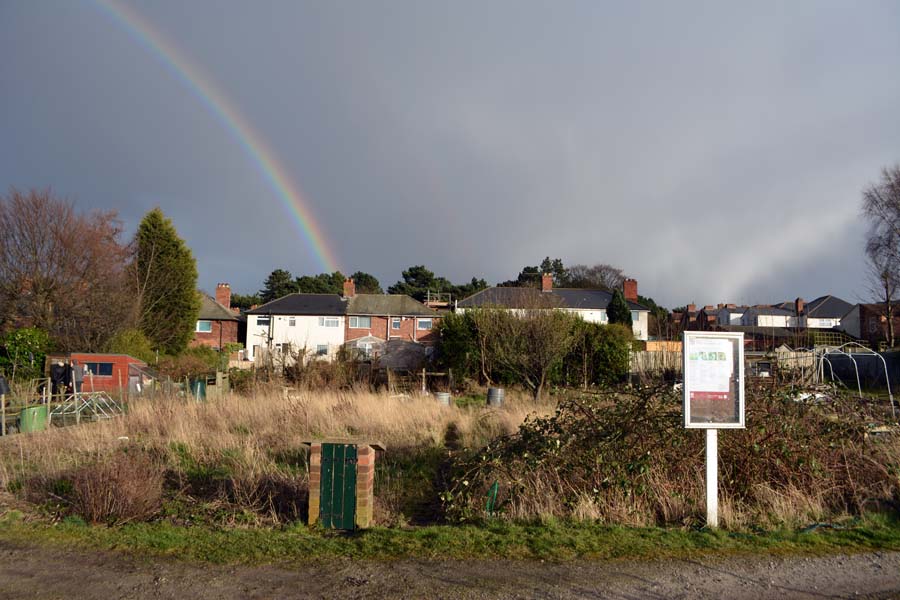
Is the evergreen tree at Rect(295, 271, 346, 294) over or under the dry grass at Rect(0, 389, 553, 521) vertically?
over

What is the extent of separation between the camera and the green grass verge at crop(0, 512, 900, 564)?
5496mm

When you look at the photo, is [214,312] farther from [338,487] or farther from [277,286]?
[338,487]

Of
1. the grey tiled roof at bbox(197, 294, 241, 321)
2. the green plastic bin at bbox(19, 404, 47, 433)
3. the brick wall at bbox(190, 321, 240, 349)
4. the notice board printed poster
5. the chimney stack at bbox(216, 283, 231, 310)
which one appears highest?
the chimney stack at bbox(216, 283, 231, 310)

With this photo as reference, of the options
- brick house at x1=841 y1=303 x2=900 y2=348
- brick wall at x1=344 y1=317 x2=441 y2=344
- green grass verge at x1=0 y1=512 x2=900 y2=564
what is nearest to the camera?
green grass verge at x1=0 y1=512 x2=900 y2=564

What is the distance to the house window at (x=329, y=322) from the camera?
156 feet

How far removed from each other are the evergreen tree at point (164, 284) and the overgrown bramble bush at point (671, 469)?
29.1 metres

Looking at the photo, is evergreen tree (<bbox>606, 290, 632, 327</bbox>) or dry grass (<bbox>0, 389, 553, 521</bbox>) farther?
evergreen tree (<bbox>606, 290, 632, 327</bbox>)

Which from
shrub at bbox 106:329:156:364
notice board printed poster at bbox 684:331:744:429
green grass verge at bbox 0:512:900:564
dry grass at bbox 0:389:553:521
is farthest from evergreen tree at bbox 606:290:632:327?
green grass verge at bbox 0:512:900:564

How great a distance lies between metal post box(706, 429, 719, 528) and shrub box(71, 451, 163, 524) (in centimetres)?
576

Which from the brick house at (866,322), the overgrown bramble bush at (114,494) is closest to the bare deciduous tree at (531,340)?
the overgrown bramble bush at (114,494)

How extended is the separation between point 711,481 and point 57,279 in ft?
88.4

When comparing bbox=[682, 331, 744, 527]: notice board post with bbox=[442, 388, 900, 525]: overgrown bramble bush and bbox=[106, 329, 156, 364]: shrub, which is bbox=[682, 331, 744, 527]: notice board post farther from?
bbox=[106, 329, 156, 364]: shrub

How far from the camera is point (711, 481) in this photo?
6.43 meters

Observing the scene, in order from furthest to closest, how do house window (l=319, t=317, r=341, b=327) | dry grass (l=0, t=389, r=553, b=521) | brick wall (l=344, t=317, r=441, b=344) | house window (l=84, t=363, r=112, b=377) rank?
brick wall (l=344, t=317, r=441, b=344) < house window (l=319, t=317, r=341, b=327) < house window (l=84, t=363, r=112, b=377) < dry grass (l=0, t=389, r=553, b=521)
